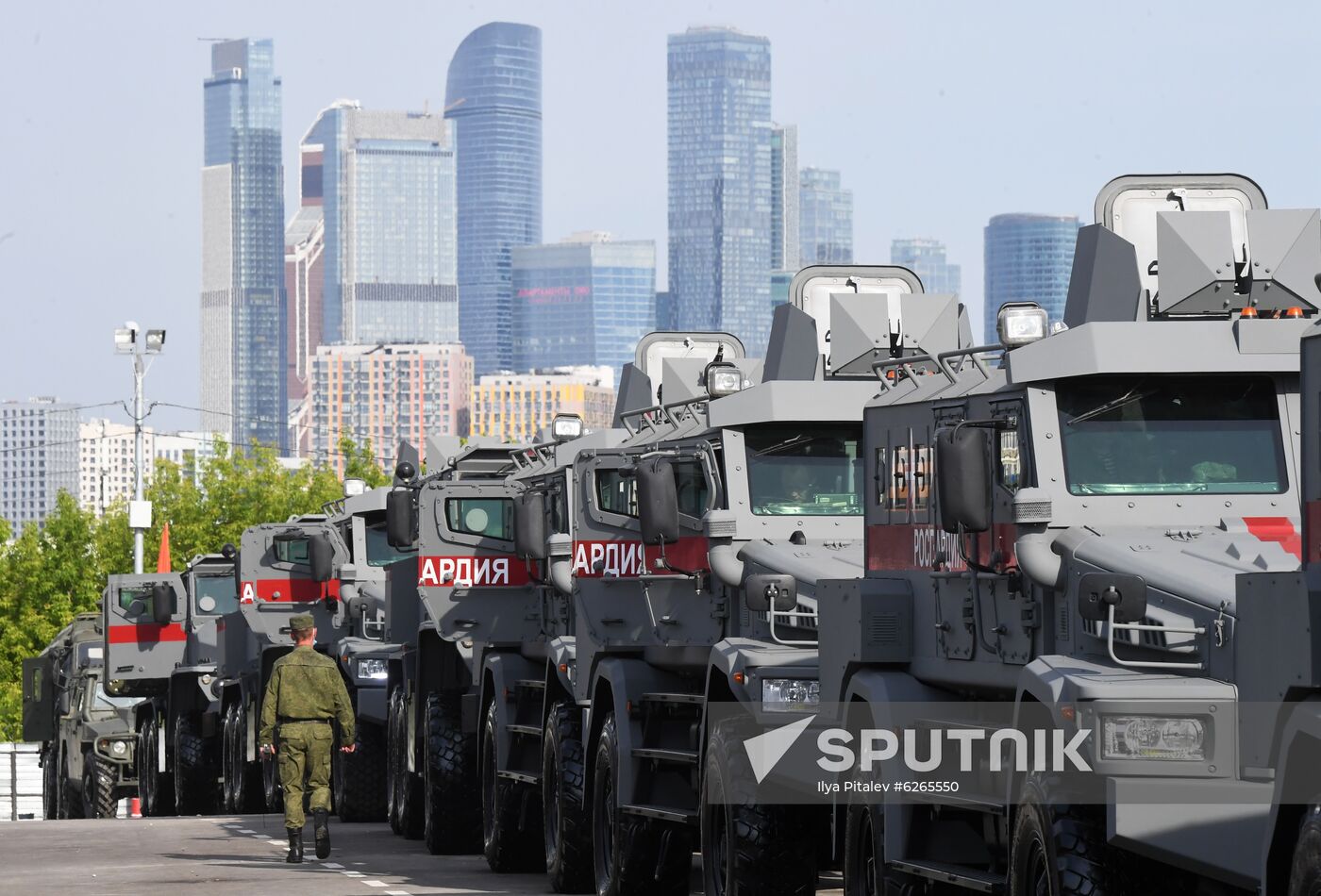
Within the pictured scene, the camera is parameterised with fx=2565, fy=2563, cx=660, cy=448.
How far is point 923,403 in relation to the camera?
35.8 feet

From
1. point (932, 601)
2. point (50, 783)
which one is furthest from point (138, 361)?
point (932, 601)

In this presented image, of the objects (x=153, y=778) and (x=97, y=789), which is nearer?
(x=153, y=778)

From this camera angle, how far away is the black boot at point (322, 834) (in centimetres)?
1689

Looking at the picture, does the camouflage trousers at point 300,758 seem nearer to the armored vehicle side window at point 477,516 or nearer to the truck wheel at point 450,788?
the truck wheel at point 450,788

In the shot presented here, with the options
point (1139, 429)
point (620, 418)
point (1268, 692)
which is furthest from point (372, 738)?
point (1268, 692)

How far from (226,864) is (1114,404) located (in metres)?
9.21

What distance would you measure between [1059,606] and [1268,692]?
7.04ft

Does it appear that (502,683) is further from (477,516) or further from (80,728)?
(80,728)

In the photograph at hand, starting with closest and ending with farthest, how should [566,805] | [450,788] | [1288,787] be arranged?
[1288,787] → [566,805] → [450,788]

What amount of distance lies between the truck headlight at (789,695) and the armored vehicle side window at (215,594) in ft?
68.6

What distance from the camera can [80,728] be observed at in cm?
3388

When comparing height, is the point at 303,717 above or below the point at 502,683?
below

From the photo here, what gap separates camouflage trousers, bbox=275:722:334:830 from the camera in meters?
16.8

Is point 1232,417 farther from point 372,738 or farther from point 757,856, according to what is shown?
point 372,738
